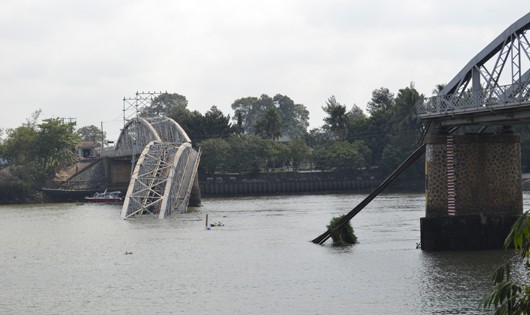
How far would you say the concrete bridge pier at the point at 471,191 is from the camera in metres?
53.4

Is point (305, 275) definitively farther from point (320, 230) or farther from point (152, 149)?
point (152, 149)

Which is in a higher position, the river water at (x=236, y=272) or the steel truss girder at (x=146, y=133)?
the steel truss girder at (x=146, y=133)

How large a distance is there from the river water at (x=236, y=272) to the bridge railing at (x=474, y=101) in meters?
7.78

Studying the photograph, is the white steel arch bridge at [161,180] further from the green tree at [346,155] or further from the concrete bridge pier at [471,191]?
the green tree at [346,155]

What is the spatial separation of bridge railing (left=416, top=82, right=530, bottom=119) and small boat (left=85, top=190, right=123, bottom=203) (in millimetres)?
94650

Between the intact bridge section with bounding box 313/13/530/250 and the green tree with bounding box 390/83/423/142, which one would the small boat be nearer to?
the green tree with bounding box 390/83/423/142

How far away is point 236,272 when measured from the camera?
→ 164 ft

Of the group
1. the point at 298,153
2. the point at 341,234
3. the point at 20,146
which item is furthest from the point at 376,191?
the point at 298,153

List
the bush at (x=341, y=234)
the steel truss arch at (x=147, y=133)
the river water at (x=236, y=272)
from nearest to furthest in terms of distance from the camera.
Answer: the river water at (x=236, y=272)
the bush at (x=341, y=234)
the steel truss arch at (x=147, y=133)

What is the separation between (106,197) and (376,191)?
9464cm

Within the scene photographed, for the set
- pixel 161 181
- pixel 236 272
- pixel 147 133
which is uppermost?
pixel 147 133

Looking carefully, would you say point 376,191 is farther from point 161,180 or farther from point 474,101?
point 161,180

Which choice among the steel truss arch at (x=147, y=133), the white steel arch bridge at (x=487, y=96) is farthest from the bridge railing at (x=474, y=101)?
the steel truss arch at (x=147, y=133)

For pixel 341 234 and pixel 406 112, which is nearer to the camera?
pixel 341 234
